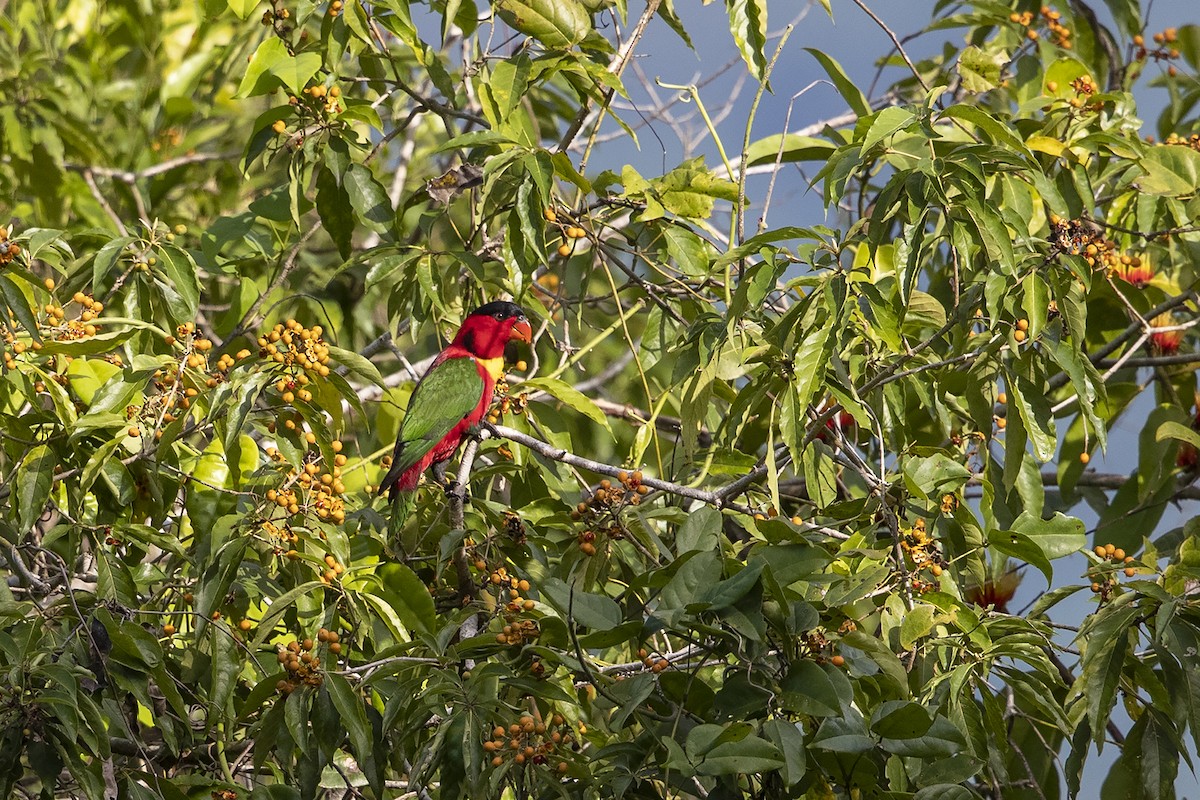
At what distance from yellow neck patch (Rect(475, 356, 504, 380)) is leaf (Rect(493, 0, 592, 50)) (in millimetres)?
1288

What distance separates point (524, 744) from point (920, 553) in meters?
0.89

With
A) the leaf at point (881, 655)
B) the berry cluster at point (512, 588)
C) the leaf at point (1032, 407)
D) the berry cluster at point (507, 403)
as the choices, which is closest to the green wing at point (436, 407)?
the berry cluster at point (507, 403)

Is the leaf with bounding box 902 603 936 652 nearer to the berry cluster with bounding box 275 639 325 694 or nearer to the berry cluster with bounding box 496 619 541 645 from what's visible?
the berry cluster with bounding box 496 619 541 645

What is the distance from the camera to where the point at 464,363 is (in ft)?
13.2

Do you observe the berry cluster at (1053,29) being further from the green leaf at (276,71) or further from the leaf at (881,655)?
the leaf at (881,655)

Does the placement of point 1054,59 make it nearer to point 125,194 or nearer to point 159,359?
point 159,359

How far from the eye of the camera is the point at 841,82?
340cm

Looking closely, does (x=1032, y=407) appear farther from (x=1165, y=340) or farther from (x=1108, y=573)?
(x=1165, y=340)

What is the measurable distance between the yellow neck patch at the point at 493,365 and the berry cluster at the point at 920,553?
1783mm

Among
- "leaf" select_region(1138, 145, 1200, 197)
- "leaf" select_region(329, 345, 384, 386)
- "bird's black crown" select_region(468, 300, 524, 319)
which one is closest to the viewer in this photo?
"leaf" select_region(329, 345, 384, 386)

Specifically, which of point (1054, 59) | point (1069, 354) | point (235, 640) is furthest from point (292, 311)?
Answer: point (1069, 354)

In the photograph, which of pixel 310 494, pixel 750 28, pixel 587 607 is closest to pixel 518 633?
pixel 587 607

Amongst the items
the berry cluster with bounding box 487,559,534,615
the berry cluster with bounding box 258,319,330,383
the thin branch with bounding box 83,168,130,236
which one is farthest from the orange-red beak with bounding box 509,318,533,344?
the thin branch with bounding box 83,168,130,236

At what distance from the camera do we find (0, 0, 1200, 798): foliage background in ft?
6.87
